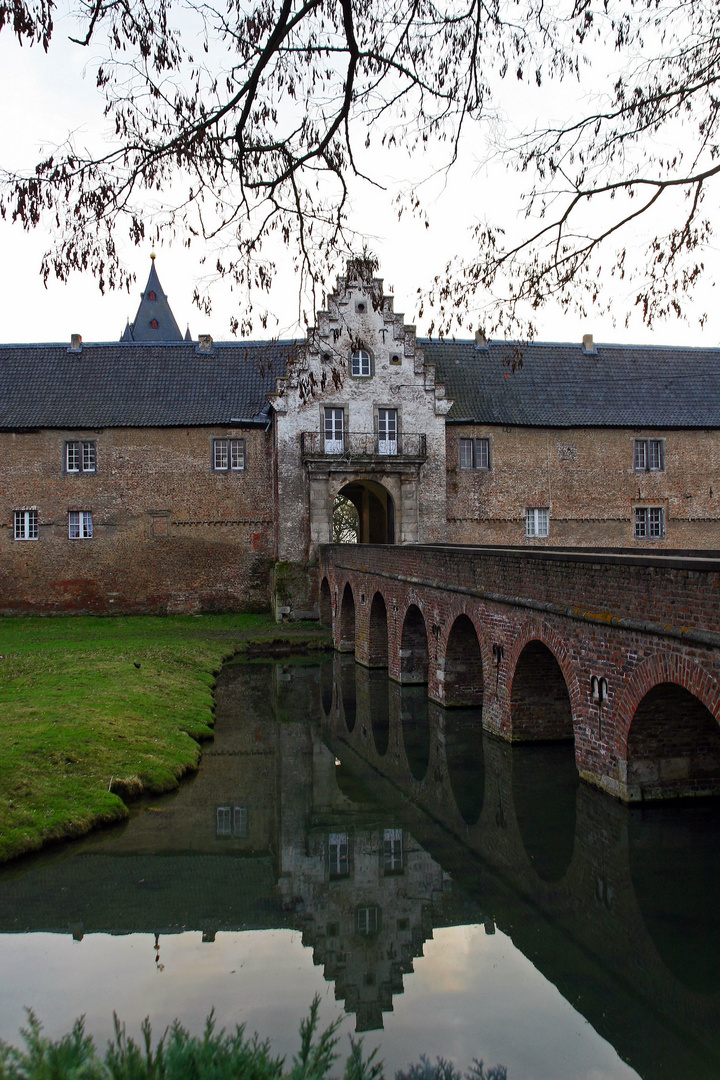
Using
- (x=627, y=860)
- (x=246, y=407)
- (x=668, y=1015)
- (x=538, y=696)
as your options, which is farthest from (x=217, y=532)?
(x=668, y=1015)

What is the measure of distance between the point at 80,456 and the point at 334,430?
9243mm

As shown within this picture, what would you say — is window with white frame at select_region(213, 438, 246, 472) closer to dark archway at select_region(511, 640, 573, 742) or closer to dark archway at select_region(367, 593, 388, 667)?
dark archway at select_region(367, 593, 388, 667)

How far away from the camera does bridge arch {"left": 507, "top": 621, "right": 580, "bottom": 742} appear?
13023mm

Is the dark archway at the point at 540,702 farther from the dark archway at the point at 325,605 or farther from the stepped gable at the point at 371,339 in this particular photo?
the stepped gable at the point at 371,339

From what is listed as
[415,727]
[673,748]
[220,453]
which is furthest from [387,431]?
[673,748]

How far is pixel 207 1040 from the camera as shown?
4.19 meters

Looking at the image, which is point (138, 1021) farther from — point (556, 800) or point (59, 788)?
point (556, 800)

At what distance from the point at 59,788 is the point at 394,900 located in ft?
15.9

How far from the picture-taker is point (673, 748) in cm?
1011

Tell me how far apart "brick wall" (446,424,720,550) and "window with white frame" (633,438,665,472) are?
6.7 inches

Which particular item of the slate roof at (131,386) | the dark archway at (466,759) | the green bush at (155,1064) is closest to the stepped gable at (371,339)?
the slate roof at (131,386)

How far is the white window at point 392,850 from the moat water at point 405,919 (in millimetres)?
33

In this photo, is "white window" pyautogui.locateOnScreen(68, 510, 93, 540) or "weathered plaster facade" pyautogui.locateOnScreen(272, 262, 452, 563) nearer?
"weathered plaster facade" pyautogui.locateOnScreen(272, 262, 452, 563)

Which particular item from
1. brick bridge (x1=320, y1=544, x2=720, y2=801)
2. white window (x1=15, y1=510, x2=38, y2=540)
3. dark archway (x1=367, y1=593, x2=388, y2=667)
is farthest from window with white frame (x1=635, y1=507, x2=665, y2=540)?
white window (x1=15, y1=510, x2=38, y2=540)
